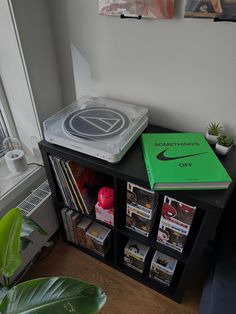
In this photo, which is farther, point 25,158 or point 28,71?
point 25,158

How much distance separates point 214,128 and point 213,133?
0.02 m

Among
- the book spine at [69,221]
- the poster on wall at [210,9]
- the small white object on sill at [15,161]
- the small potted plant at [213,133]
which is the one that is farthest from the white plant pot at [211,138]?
the small white object on sill at [15,161]

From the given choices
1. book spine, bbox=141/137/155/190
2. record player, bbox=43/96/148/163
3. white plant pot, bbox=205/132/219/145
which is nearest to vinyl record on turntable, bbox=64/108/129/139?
record player, bbox=43/96/148/163

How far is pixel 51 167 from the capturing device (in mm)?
1019

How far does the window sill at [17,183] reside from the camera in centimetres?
107

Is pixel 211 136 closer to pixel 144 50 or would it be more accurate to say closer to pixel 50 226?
pixel 144 50

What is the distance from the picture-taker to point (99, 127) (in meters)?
→ 0.93

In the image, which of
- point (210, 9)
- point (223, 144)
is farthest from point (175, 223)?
point (210, 9)

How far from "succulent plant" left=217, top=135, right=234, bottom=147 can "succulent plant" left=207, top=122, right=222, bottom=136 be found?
0.11ft

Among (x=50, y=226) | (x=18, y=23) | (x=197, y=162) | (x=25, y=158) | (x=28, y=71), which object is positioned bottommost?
(x=50, y=226)

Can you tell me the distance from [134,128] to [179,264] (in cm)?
69

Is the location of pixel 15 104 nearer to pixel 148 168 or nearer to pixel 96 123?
pixel 96 123

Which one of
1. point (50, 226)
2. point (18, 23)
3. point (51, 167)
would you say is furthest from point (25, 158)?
point (18, 23)

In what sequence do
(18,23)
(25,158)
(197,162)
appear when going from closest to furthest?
(197,162) → (18,23) → (25,158)
